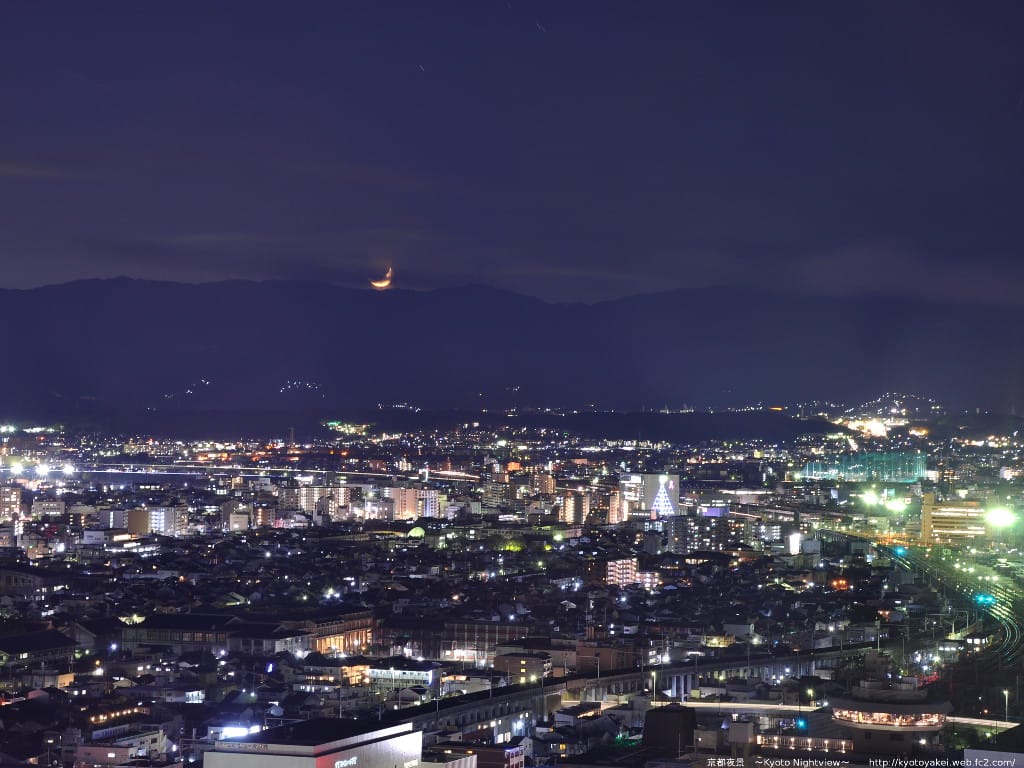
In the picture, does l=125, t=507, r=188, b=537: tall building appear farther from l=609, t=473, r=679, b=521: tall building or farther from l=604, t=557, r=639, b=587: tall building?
l=604, t=557, r=639, b=587: tall building

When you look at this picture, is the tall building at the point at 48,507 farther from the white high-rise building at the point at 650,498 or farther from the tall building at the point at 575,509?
the white high-rise building at the point at 650,498

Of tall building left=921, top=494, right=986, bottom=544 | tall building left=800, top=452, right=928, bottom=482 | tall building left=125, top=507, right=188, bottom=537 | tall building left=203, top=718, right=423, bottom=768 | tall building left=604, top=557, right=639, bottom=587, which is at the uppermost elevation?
tall building left=800, top=452, right=928, bottom=482

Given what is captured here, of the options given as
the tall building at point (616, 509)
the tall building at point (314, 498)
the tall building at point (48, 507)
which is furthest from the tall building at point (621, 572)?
the tall building at point (48, 507)

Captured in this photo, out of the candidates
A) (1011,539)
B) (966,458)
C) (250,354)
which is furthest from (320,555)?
(250,354)

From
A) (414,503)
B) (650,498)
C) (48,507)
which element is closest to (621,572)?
(650,498)

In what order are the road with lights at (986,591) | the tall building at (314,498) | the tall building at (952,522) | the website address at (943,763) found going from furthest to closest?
1. the tall building at (314,498)
2. the tall building at (952,522)
3. the road with lights at (986,591)
4. the website address at (943,763)

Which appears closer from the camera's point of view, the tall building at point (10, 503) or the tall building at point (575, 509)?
the tall building at point (10, 503)

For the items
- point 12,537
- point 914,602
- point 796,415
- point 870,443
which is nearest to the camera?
point 914,602

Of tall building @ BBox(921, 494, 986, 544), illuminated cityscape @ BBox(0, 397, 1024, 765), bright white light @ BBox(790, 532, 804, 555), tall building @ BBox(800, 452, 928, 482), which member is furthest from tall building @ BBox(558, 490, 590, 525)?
tall building @ BBox(800, 452, 928, 482)

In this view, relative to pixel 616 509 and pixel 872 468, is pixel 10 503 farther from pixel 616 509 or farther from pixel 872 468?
pixel 872 468

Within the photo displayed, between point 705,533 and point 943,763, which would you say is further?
point 705,533

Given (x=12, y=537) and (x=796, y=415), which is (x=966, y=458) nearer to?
(x=796, y=415)
